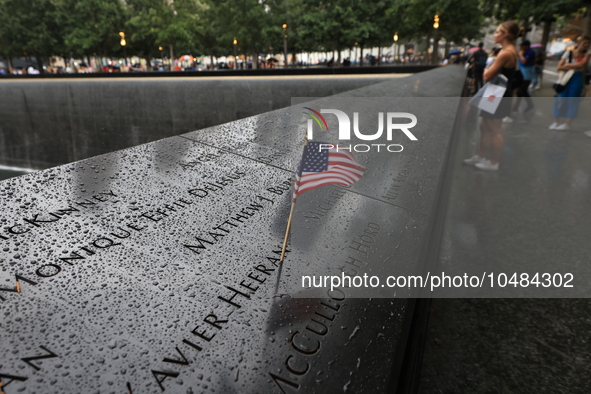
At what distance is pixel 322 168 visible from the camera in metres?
1.84

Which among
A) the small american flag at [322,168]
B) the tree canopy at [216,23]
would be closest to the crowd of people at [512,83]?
the small american flag at [322,168]

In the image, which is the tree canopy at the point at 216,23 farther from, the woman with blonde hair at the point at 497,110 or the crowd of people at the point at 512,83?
the woman with blonde hair at the point at 497,110

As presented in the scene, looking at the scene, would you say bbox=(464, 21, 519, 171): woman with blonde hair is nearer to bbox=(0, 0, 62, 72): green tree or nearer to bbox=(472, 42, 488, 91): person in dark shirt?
bbox=(472, 42, 488, 91): person in dark shirt

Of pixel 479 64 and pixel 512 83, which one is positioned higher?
pixel 512 83

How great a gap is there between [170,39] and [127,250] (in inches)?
1520

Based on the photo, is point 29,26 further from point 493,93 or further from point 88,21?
point 493,93

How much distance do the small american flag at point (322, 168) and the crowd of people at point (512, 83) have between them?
3985mm

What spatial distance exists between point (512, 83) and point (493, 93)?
107cm

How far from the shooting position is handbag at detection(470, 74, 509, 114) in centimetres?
502

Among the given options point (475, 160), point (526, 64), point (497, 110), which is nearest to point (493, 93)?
point (497, 110)

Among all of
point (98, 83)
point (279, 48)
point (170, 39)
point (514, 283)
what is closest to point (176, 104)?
point (98, 83)

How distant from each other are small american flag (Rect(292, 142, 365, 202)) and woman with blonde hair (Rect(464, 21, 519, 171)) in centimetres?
415

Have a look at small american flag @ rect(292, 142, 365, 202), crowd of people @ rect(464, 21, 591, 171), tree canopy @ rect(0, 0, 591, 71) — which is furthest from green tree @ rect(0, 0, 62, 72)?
small american flag @ rect(292, 142, 365, 202)

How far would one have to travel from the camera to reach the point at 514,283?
10.3 ft
